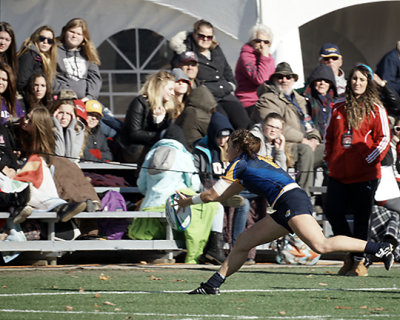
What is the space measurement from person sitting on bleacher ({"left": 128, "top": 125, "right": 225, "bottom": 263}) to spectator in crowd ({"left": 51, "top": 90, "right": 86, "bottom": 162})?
0.81 meters

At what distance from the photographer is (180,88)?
12234mm

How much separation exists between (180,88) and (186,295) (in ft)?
15.3

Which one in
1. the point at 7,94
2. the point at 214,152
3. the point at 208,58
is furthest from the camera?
the point at 208,58

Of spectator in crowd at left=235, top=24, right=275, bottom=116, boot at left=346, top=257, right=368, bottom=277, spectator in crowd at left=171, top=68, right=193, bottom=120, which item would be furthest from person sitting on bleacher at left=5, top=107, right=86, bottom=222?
spectator in crowd at left=235, top=24, right=275, bottom=116

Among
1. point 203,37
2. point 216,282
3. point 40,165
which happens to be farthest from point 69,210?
point 203,37

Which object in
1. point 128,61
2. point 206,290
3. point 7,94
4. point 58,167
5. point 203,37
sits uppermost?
point 203,37

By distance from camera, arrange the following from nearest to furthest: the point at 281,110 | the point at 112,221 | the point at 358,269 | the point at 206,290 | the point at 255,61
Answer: the point at 206,290
the point at 358,269
the point at 112,221
the point at 281,110
the point at 255,61

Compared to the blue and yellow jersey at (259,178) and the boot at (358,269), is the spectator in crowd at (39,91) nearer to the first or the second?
the blue and yellow jersey at (259,178)

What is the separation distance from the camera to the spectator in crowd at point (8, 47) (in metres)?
11.4

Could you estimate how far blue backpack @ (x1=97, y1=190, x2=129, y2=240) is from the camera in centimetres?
1120

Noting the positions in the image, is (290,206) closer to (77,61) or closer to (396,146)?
(396,146)

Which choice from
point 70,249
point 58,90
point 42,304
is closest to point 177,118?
point 58,90

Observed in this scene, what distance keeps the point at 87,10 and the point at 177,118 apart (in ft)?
11.7

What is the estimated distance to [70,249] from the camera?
10.7 metres
